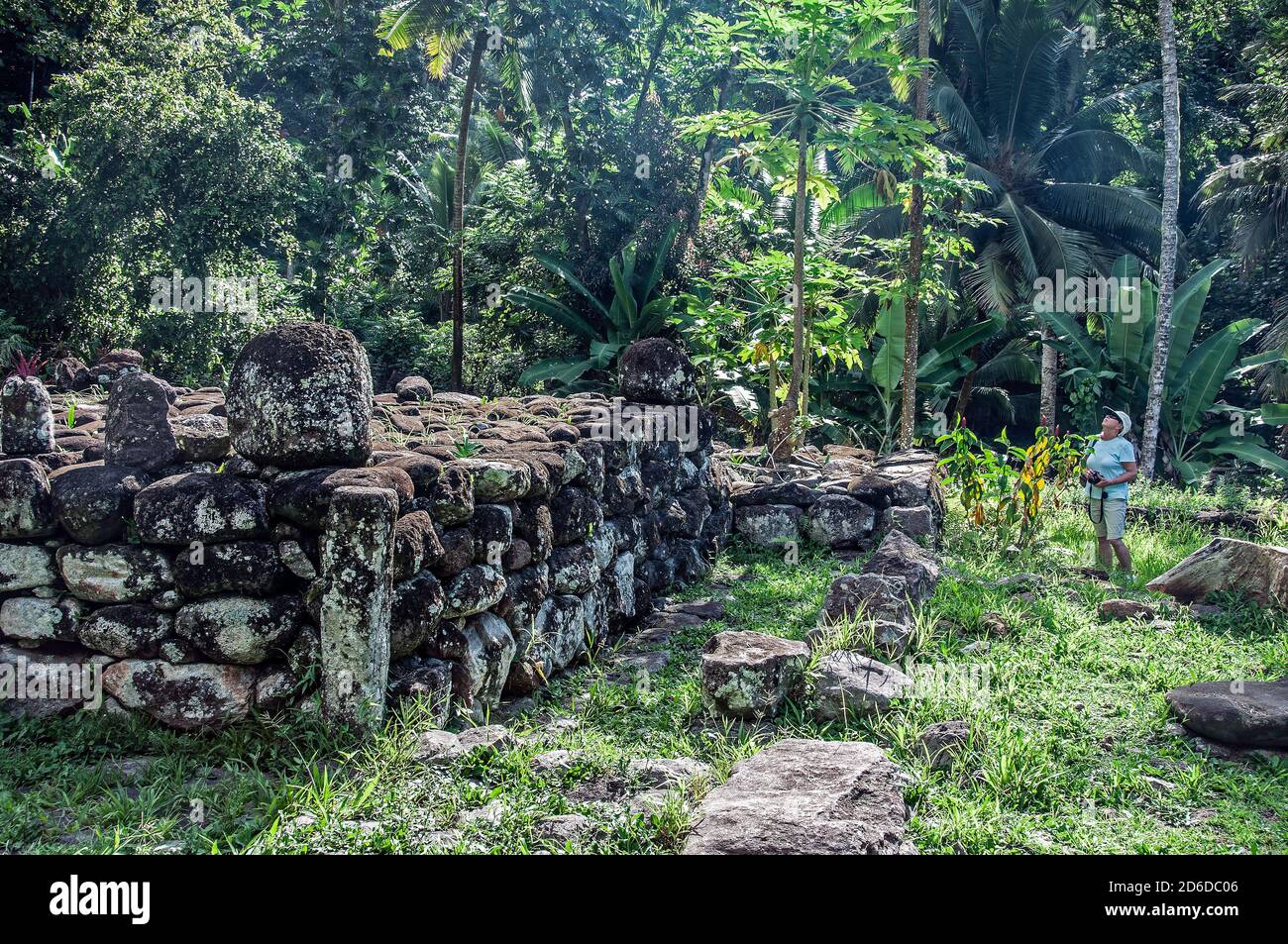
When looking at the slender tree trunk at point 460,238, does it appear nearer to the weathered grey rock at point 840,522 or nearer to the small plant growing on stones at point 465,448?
the weathered grey rock at point 840,522

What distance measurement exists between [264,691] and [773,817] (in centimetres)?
234

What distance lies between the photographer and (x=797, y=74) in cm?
1015

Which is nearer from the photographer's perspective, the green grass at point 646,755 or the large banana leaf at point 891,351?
the green grass at point 646,755

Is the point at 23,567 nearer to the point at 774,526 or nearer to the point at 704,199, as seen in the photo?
the point at 774,526

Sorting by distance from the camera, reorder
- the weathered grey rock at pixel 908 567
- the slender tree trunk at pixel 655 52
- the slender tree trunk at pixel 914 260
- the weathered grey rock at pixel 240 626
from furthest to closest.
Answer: the slender tree trunk at pixel 655 52, the slender tree trunk at pixel 914 260, the weathered grey rock at pixel 908 567, the weathered grey rock at pixel 240 626

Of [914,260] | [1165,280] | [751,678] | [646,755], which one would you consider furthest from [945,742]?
[1165,280]

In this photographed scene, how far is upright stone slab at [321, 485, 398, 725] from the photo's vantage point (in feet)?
15.5

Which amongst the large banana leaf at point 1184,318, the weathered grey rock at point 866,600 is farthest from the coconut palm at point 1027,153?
the weathered grey rock at point 866,600

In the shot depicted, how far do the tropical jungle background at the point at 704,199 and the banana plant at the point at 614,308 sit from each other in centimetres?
7

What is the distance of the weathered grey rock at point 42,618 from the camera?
511 centimetres

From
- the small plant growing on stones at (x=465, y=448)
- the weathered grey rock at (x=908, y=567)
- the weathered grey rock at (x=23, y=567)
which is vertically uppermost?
the small plant growing on stones at (x=465, y=448)

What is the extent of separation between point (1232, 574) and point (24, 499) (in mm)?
7650

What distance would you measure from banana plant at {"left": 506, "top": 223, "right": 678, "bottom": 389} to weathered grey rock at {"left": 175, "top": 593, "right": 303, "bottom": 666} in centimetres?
941

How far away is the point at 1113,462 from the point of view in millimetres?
8930
